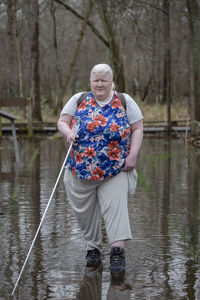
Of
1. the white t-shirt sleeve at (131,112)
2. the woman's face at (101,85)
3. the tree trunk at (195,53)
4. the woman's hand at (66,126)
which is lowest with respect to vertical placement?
the woman's hand at (66,126)

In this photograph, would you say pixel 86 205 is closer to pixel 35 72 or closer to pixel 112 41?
pixel 112 41

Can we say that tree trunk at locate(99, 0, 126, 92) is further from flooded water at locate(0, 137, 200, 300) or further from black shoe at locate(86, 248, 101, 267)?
black shoe at locate(86, 248, 101, 267)

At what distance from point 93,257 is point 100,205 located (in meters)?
0.47

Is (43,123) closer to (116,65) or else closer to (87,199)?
(116,65)

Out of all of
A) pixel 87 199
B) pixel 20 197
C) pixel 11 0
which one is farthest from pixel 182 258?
pixel 11 0

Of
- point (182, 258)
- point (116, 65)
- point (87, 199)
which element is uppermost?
point (116, 65)

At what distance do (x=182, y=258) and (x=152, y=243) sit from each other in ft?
2.25

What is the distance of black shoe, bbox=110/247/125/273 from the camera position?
18.5 feet

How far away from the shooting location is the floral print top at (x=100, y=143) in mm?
5664

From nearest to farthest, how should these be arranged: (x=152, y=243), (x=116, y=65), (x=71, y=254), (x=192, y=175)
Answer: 1. (x=71, y=254)
2. (x=152, y=243)
3. (x=192, y=175)
4. (x=116, y=65)

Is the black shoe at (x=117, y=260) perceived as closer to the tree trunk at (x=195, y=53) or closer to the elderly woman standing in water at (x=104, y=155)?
the elderly woman standing in water at (x=104, y=155)

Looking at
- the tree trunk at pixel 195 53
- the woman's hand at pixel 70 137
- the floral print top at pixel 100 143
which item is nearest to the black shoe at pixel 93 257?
the floral print top at pixel 100 143

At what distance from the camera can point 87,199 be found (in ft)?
19.3

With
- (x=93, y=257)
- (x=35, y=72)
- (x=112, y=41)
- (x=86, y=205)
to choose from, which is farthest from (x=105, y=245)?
(x=35, y=72)
